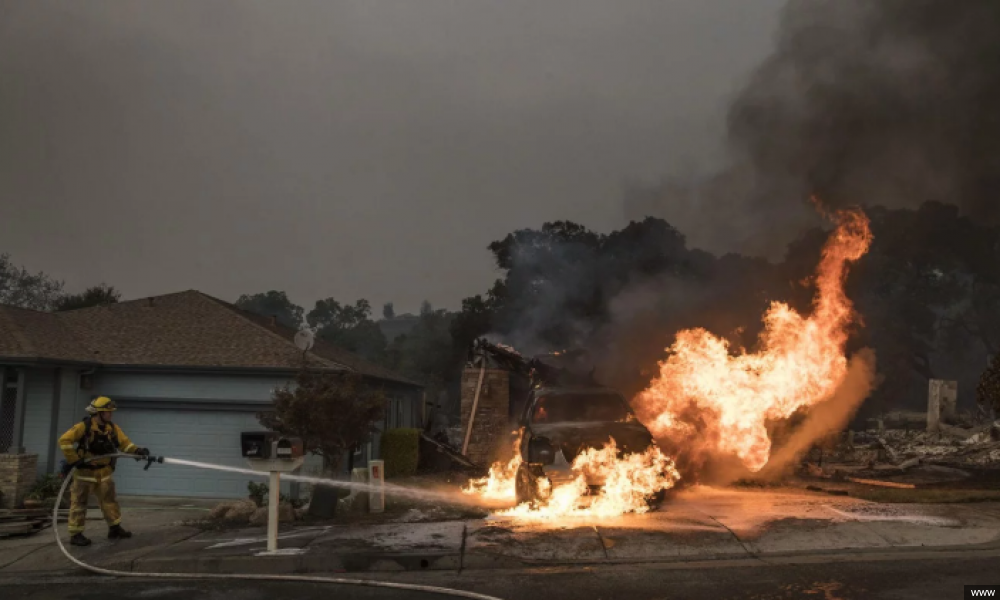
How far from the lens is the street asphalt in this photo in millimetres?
6504

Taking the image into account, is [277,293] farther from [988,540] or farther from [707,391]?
[988,540]

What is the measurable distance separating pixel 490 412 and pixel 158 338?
7511 millimetres

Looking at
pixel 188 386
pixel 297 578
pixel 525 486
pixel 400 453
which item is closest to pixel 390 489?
pixel 525 486

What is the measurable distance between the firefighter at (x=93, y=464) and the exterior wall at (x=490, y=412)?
818 cm

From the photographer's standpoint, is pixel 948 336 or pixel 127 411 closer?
pixel 127 411

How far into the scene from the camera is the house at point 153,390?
13719 mm

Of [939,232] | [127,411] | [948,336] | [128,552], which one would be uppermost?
[939,232]

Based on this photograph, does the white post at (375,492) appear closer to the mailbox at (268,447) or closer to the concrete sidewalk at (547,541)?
the concrete sidewalk at (547,541)

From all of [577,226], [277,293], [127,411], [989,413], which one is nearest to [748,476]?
[127,411]

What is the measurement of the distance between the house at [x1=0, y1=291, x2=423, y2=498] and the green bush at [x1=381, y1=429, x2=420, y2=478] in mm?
2932

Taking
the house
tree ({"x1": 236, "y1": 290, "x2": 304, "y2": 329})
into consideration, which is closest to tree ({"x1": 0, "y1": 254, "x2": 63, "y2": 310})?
tree ({"x1": 236, "y1": 290, "x2": 304, "y2": 329})

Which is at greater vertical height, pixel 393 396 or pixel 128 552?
pixel 393 396

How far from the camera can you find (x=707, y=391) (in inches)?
563

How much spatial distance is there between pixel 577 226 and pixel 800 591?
1195 inches
